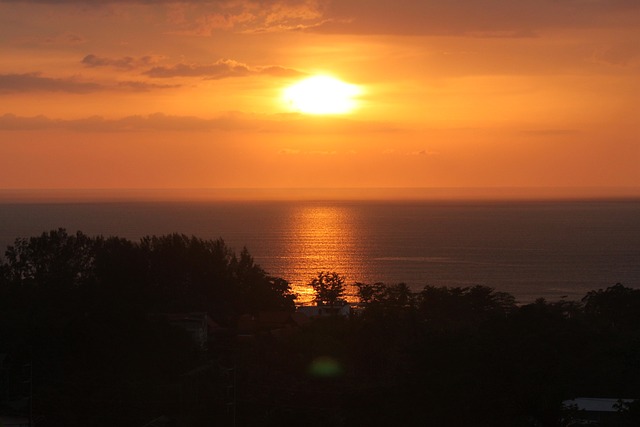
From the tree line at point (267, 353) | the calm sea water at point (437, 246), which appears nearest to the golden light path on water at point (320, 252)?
the calm sea water at point (437, 246)

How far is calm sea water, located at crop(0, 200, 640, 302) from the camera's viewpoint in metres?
73.2

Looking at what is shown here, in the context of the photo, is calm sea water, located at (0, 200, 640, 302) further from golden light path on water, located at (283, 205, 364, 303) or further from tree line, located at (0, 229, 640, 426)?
tree line, located at (0, 229, 640, 426)

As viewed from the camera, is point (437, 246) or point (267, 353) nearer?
point (267, 353)

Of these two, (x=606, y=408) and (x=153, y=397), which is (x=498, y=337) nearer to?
(x=606, y=408)

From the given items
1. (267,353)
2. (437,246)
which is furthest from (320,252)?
(267,353)

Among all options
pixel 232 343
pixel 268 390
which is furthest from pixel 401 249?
pixel 268 390

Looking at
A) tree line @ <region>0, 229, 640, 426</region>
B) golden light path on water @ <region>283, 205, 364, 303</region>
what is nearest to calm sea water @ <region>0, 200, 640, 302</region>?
golden light path on water @ <region>283, 205, 364, 303</region>

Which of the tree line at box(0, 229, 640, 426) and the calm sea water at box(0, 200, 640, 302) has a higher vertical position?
the calm sea water at box(0, 200, 640, 302)

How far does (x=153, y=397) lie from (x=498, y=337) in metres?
8.01

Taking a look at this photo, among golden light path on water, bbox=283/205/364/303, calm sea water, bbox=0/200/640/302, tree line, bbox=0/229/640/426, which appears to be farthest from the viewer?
golden light path on water, bbox=283/205/364/303

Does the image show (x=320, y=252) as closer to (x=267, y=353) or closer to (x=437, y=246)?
(x=437, y=246)

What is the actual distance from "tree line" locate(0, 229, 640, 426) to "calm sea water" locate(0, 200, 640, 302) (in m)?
26.0

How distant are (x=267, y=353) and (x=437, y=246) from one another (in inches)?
3124

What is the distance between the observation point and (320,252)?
102 m
